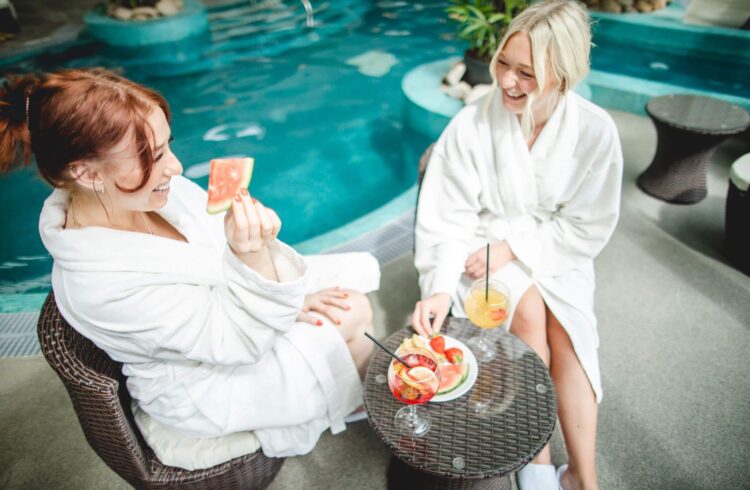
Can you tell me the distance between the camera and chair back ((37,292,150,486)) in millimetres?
1359

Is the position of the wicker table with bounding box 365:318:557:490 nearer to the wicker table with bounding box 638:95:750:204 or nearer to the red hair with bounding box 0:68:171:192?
the red hair with bounding box 0:68:171:192

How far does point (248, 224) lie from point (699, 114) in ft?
11.2

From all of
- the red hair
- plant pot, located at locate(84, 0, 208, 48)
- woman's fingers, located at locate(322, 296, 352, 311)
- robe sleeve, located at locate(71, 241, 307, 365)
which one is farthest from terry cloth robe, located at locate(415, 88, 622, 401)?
plant pot, located at locate(84, 0, 208, 48)

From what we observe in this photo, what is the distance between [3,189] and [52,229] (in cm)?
428

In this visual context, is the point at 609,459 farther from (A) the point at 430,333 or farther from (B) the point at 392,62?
(B) the point at 392,62

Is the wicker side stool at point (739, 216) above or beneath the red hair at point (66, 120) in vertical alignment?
beneath

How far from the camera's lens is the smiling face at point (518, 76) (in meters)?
1.85

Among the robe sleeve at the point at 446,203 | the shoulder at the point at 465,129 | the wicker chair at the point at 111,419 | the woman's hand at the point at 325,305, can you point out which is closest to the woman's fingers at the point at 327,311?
the woman's hand at the point at 325,305

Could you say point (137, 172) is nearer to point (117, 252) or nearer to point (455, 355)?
point (117, 252)

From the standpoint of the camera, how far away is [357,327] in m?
2.00

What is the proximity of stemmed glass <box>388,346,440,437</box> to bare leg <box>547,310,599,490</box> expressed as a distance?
27.9 inches

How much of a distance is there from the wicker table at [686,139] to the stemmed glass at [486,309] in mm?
2348

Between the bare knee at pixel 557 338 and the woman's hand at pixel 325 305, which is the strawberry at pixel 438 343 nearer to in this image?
the woman's hand at pixel 325 305

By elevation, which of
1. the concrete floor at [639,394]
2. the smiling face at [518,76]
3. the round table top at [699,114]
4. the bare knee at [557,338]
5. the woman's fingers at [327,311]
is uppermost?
the smiling face at [518,76]
